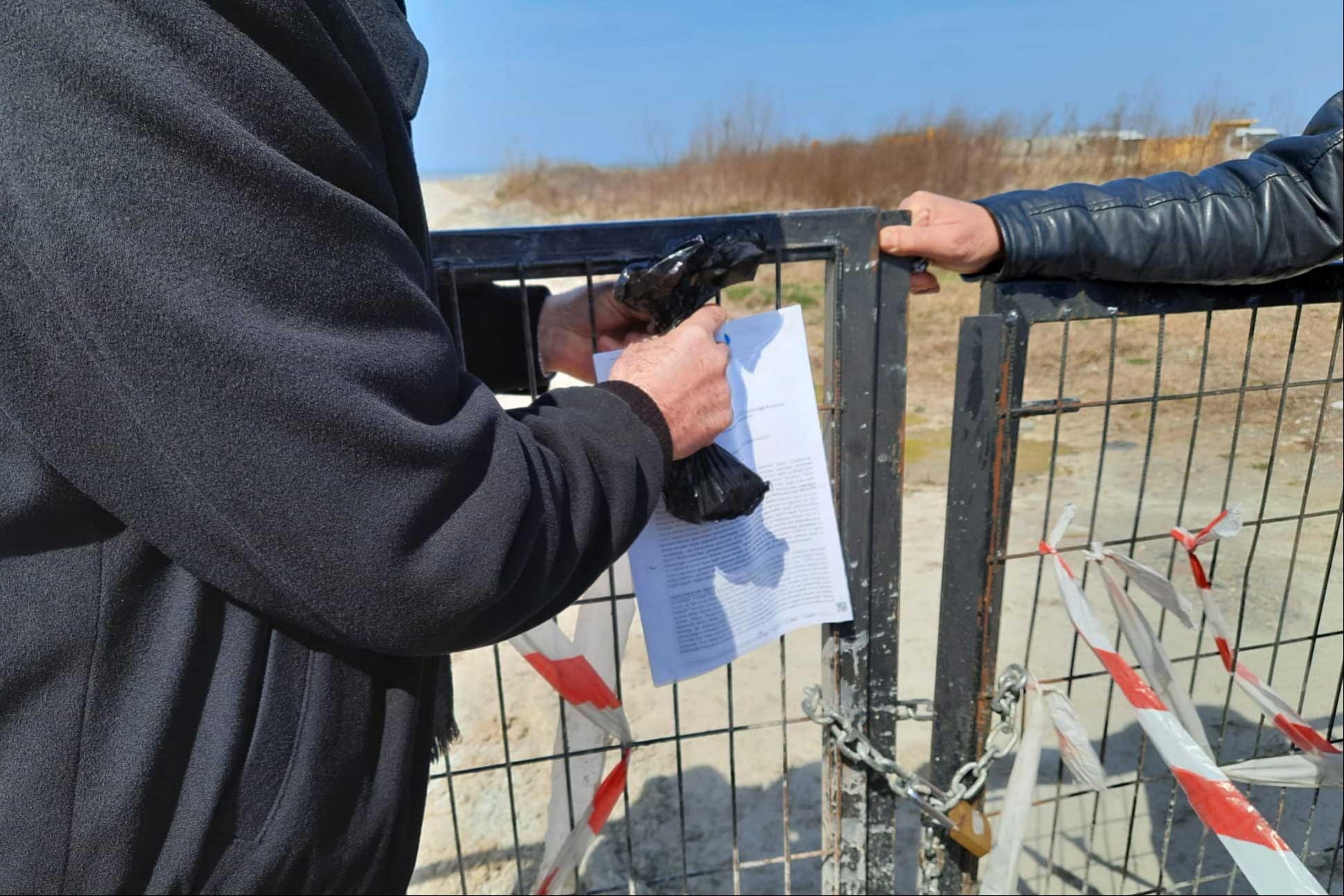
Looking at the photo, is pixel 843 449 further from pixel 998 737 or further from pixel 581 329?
pixel 998 737

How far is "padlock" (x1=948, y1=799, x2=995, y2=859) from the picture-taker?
1.88m

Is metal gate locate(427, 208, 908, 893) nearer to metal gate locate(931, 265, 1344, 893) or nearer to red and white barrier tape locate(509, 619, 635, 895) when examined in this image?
red and white barrier tape locate(509, 619, 635, 895)

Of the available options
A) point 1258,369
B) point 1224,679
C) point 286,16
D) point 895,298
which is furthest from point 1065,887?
point 1258,369

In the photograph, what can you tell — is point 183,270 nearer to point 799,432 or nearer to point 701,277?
point 701,277

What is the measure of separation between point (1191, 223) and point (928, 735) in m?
2.42

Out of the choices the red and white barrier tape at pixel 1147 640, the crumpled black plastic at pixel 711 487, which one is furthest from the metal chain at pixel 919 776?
the crumpled black plastic at pixel 711 487

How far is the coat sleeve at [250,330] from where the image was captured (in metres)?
0.77

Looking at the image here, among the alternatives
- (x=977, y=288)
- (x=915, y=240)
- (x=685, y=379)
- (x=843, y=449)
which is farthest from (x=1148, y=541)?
(x=977, y=288)

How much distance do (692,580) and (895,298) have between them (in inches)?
26.5

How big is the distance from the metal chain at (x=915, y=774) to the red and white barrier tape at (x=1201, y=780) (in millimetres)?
186

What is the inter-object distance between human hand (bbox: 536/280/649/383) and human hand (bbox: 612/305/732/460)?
10.2 inches

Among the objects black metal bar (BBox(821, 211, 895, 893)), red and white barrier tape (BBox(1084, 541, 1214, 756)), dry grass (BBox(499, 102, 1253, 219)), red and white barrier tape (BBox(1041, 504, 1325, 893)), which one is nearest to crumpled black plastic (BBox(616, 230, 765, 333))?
black metal bar (BBox(821, 211, 895, 893))

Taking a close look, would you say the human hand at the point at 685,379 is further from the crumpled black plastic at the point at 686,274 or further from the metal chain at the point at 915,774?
the metal chain at the point at 915,774

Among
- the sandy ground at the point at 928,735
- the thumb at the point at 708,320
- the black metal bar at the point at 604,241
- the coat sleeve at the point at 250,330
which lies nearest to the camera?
the coat sleeve at the point at 250,330
